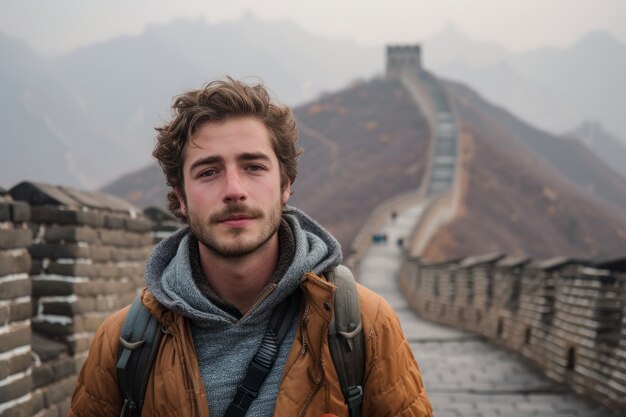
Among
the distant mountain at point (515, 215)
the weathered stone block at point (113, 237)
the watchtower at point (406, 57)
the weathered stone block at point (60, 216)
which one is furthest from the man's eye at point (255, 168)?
the watchtower at point (406, 57)

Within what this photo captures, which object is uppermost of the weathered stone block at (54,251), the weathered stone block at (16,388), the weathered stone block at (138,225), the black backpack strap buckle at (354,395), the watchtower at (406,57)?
the watchtower at (406,57)

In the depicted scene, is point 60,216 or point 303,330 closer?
point 303,330

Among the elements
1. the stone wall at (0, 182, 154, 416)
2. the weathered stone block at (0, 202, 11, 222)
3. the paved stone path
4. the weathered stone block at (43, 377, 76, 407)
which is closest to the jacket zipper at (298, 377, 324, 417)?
the stone wall at (0, 182, 154, 416)

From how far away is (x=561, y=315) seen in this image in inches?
342

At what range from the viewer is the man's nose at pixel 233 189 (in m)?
2.55

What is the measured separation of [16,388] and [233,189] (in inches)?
79.3

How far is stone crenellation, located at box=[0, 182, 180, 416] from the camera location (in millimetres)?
3977

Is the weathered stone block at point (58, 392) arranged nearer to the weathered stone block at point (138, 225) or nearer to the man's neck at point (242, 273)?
the weathered stone block at point (138, 225)

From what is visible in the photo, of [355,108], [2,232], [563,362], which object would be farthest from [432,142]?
[2,232]

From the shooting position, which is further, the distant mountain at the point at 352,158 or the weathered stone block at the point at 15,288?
the distant mountain at the point at 352,158

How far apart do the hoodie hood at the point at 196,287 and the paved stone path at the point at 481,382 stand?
13.8ft

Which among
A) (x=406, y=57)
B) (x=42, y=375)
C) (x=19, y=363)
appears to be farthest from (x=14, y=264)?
(x=406, y=57)

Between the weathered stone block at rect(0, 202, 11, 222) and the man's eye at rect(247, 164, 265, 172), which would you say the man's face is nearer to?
the man's eye at rect(247, 164, 265, 172)

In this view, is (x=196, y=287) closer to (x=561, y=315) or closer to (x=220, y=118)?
(x=220, y=118)
